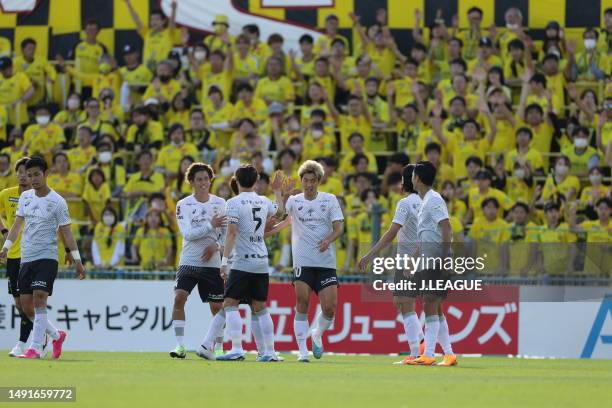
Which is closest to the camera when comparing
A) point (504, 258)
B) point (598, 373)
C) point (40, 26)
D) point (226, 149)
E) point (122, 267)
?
point (598, 373)

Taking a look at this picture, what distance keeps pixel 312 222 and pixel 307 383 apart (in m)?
3.82

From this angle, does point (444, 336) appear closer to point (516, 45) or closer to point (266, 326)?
point (266, 326)

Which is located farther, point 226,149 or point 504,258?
point 226,149

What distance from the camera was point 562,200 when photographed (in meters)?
22.1

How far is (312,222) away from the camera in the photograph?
52.0 ft

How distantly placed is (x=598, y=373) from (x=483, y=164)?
28.0 ft

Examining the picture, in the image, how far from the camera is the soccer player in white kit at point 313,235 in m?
15.8

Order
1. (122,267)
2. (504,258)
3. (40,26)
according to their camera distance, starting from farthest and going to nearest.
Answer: (40,26), (122,267), (504,258)

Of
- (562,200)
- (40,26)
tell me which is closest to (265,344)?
(562,200)

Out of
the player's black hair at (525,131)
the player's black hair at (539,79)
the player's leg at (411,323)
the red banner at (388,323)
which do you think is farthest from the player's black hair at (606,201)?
the player's leg at (411,323)

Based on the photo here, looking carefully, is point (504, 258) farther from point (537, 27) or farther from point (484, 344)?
point (537, 27)

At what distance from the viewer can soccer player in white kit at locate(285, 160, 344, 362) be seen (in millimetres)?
15789

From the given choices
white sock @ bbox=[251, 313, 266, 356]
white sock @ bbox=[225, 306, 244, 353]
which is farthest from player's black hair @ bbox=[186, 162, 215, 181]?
white sock @ bbox=[251, 313, 266, 356]

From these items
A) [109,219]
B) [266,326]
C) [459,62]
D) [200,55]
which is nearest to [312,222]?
[266,326]
